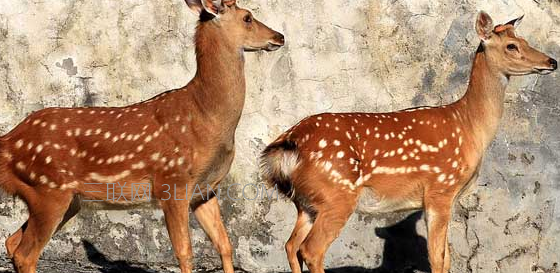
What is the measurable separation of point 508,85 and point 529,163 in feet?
2.21

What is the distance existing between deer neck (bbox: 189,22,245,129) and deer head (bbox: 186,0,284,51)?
4 centimetres

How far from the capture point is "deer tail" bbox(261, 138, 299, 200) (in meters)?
8.05

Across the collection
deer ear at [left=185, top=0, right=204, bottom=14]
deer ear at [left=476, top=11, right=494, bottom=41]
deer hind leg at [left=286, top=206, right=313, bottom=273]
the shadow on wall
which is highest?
deer ear at [left=185, top=0, right=204, bottom=14]

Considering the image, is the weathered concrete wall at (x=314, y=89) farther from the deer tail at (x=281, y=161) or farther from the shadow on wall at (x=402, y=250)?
the deer tail at (x=281, y=161)

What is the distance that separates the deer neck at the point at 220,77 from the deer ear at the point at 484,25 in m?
1.93

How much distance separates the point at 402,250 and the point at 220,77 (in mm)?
2591

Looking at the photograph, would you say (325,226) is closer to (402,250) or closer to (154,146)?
(154,146)

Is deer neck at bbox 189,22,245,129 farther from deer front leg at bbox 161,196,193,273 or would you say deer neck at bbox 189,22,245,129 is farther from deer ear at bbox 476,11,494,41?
deer ear at bbox 476,11,494,41

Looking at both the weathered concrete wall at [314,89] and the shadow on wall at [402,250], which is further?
the shadow on wall at [402,250]

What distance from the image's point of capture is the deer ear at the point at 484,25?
8500 millimetres

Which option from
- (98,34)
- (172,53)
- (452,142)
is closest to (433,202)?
(452,142)

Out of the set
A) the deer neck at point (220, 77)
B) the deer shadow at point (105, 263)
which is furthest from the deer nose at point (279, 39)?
the deer shadow at point (105, 263)

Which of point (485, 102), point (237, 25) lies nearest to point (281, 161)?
point (237, 25)

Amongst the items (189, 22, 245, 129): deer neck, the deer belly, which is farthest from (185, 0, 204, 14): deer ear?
the deer belly
